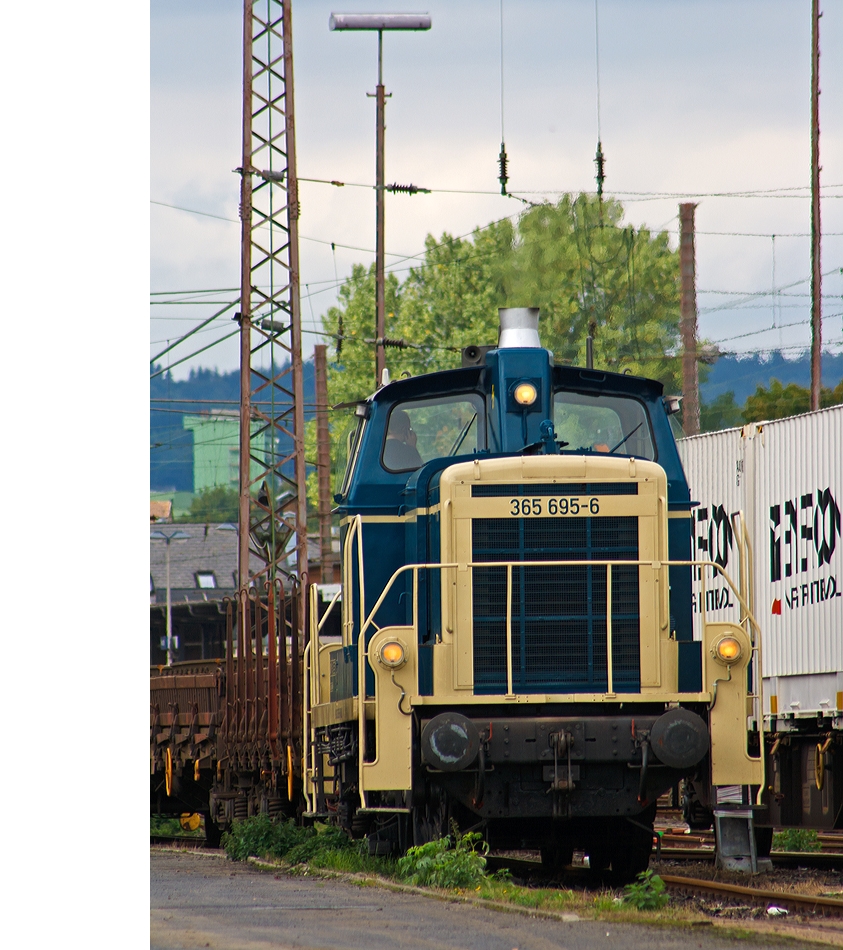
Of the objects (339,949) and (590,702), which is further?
(590,702)

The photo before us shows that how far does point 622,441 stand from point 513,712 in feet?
7.31

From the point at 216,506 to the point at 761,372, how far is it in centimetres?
6060

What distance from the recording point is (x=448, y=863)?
30.2 ft

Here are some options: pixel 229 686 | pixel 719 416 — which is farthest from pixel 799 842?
pixel 719 416

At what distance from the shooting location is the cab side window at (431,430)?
1054 cm

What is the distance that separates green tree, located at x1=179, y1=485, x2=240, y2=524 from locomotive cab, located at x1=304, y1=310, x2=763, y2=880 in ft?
371

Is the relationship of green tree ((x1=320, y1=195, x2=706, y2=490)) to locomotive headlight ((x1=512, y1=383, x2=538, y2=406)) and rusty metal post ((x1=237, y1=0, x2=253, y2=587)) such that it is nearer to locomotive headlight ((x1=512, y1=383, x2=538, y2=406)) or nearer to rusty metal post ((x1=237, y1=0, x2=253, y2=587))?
rusty metal post ((x1=237, y1=0, x2=253, y2=587))

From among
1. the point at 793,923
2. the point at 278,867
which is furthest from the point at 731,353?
the point at 793,923

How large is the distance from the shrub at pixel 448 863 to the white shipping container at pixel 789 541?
Answer: 439cm

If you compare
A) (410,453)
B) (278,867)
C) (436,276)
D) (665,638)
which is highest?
(436,276)

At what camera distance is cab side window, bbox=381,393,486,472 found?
10.5 meters

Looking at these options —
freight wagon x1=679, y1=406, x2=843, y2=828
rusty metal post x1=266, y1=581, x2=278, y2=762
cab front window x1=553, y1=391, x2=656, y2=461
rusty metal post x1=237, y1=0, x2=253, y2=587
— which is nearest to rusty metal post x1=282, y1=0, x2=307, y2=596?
rusty metal post x1=237, y1=0, x2=253, y2=587

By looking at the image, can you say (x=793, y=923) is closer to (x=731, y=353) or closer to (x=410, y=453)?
(x=410, y=453)

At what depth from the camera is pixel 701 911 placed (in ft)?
28.3
